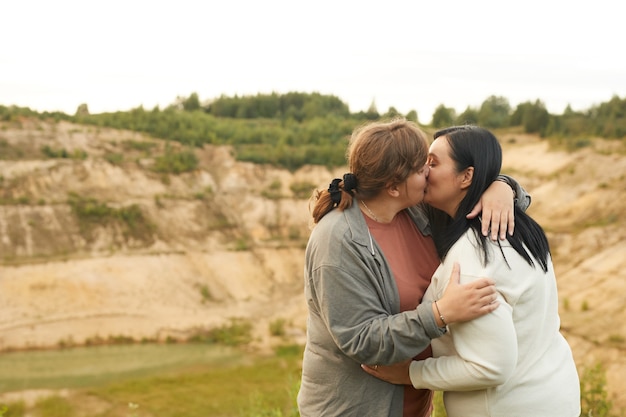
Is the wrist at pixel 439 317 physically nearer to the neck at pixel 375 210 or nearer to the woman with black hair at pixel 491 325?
the woman with black hair at pixel 491 325

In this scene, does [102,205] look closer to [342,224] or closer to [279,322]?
[279,322]

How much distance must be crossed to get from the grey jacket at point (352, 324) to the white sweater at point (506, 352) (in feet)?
0.49

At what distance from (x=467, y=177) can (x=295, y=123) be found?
32593mm

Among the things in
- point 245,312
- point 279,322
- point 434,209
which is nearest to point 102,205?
point 245,312

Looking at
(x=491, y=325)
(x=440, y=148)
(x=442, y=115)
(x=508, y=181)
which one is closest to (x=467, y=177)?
(x=440, y=148)

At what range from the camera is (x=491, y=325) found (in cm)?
269

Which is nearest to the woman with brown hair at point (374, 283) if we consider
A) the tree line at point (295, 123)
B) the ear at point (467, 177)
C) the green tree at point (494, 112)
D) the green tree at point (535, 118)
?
the ear at point (467, 177)

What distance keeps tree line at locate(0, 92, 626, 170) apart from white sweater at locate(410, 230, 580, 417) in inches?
1006

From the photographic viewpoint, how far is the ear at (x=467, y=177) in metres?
3.08

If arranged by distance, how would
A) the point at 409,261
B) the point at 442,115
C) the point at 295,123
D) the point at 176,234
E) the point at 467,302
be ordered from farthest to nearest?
the point at 295,123, the point at 442,115, the point at 176,234, the point at 409,261, the point at 467,302

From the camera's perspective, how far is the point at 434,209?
342cm

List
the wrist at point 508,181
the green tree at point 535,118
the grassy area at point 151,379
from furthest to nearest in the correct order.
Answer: the green tree at point 535,118 < the grassy area at point 151,379 < the wrist at point 508,181

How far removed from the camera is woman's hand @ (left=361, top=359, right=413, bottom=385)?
9.92 ft

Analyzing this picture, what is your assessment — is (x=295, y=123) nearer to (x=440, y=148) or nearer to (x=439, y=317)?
(x=440, y=148)
